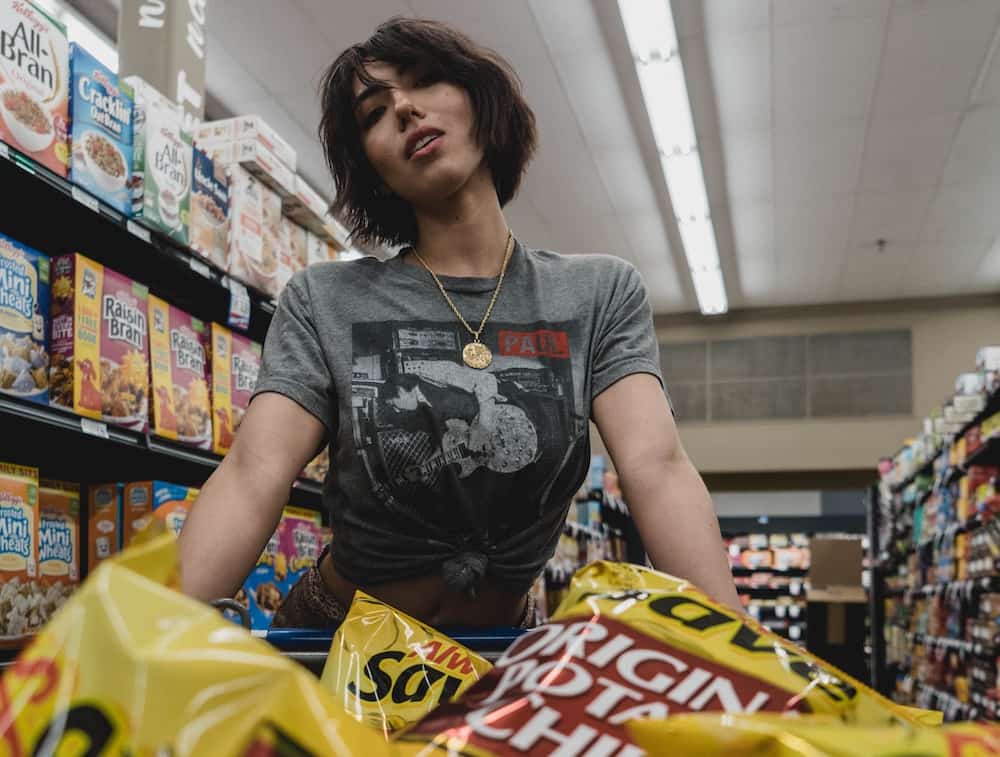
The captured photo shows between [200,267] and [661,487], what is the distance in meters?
1.84

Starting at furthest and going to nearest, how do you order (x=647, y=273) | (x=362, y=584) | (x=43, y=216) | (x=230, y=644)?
(x=647, y=273) < (x=43, y=216) < (x=362, y=584) < (x=230, y=644)

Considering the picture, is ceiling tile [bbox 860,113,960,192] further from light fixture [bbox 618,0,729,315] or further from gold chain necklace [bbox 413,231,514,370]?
gold chain necklace [bbox 413,231,514,370]

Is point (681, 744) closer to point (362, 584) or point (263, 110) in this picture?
point (362, 584)

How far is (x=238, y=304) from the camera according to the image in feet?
8.84

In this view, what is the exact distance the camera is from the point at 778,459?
11.3 m

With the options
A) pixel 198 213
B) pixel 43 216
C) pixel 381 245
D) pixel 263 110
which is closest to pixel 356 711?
pixel 381 245

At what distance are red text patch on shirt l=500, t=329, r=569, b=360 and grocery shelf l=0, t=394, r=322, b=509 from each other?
3.67ft

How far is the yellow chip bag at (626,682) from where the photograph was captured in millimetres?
465

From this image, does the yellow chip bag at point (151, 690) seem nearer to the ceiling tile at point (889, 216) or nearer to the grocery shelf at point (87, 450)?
the grocery shelf at point (87, 450)

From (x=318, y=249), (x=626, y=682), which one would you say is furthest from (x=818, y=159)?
(x=626, y=682)

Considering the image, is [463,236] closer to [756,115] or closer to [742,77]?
[742,77]

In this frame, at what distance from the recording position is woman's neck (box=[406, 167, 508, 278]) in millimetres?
1317

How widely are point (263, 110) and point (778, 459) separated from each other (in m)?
7.07

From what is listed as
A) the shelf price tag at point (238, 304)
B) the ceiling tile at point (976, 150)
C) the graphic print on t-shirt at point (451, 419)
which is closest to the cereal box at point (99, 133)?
the shelf price tag at point (238, 304)
